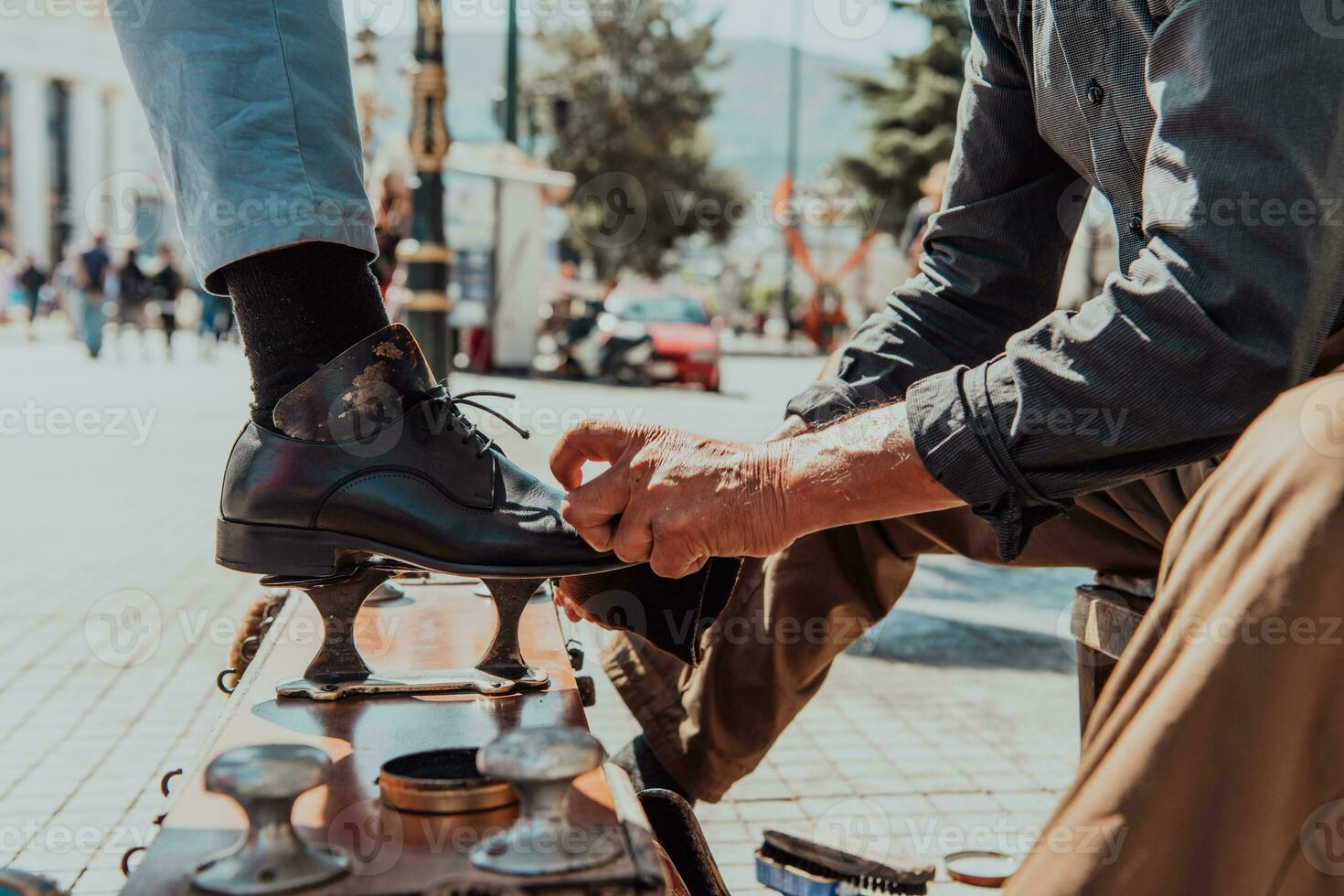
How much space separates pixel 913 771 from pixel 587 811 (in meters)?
2.33

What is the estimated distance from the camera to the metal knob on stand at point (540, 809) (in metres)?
1.01

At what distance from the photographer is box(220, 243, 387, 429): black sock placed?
5.58 ft

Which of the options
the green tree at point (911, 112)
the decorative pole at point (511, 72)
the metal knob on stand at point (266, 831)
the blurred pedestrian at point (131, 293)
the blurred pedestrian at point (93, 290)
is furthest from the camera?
the green tree at point (911, 112)

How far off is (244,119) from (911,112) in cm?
3844

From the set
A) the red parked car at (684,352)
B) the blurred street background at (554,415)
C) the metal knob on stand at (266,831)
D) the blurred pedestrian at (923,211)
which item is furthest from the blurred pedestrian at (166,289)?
the metal knob on stand at (266,831)

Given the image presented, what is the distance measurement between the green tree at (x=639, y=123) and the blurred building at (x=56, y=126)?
25568mm

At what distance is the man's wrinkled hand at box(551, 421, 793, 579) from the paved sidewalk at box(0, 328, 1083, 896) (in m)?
0.67

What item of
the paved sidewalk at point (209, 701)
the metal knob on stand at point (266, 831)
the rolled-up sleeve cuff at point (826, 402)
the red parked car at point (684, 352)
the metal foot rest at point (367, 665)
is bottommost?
the red parked car at point (684, 352)

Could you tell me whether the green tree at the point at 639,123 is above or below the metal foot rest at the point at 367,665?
above

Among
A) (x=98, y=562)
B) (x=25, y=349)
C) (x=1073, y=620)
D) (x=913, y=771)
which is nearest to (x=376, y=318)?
(x=1073, y=620)

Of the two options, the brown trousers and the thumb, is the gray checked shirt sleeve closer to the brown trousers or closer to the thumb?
the brown trousers

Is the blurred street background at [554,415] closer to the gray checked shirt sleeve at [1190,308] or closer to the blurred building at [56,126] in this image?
the gray checked shirt sleeve at [1190,308]

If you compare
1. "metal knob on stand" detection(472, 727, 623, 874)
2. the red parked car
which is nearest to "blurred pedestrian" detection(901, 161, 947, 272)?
"metal knob on stand" detection(472, 727, 623, 874)

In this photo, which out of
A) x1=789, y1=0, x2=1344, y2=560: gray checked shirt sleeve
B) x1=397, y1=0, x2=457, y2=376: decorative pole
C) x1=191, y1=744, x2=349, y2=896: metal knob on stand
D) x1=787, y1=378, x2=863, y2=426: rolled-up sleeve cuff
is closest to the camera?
x1=191, y1=744, x2=349, y2=896: metal knob on stand
